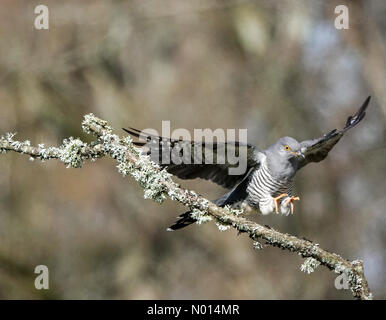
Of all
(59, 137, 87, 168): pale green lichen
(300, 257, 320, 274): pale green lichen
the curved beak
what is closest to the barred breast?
the curved beak

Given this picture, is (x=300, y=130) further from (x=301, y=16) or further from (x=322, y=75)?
(x=301, y=16)

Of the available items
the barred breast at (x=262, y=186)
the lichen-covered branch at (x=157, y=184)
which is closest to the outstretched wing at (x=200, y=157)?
the barred breast at (x=262, y=186)

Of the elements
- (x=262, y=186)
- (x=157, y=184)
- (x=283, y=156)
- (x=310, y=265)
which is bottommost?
(x=310, y=265)

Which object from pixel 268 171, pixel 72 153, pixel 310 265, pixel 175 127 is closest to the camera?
pixel 72 153

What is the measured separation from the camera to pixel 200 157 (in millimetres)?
4027

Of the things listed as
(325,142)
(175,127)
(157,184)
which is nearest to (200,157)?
(157,184)

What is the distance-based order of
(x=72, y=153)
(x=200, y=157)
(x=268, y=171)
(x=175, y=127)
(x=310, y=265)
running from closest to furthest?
(x=72, y=153) < (x=310, y=265) < (x=200, y=157) < (x=268, y=171) < (x=175, y=127)

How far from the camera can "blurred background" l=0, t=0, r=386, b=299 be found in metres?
8.59

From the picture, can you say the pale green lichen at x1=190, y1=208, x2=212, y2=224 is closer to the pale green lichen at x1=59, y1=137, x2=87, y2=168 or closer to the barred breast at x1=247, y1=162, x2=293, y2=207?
the pale green lichen at x1=59, y1=137, x2=87, y2=168

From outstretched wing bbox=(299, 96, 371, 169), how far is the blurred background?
3.72 m

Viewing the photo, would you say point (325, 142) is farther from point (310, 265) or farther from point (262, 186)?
point (310, 265)

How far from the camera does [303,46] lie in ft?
33.3

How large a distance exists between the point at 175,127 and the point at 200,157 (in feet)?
17.5

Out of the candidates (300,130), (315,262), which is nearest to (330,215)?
(300,130)
